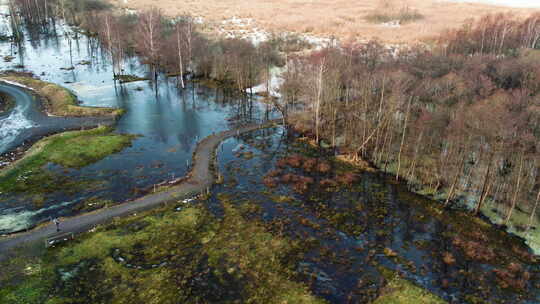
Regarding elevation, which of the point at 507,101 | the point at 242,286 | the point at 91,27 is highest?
the point at 91,27

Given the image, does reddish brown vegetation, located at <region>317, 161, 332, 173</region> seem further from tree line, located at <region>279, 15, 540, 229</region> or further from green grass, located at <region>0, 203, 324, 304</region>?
green grass, located at <region>0, 203, 324, 304</region>

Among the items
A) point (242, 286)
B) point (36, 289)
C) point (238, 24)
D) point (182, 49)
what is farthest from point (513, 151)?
point (238, 24)

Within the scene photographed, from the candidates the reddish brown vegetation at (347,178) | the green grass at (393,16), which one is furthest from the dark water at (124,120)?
the green grass at (393,16)

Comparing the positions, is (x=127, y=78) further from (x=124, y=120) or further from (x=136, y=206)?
(x=136, y=206)

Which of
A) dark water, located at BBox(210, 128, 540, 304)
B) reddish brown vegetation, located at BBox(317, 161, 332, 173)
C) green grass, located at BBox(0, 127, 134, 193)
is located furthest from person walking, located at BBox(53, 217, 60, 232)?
reddish brown vegetation, located at BBox(317, 161, 332, 173)

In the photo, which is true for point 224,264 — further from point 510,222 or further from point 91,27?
point 91,27

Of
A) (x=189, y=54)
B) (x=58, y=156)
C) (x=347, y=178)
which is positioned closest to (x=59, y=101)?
(x=58, y=156)
